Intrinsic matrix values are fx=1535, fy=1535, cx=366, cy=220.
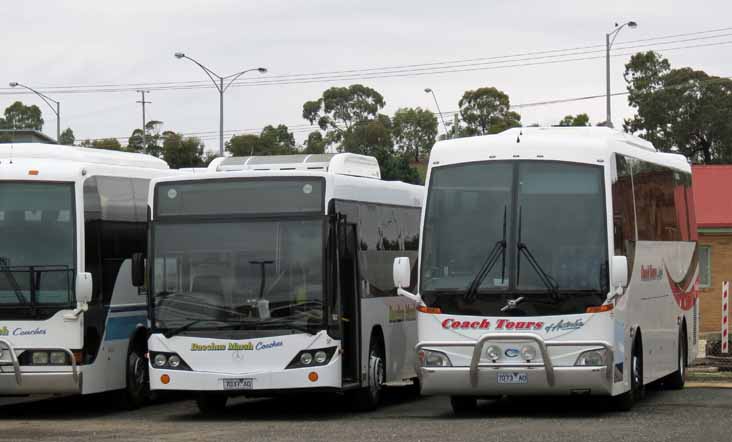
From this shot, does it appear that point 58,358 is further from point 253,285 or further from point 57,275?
point 253,285

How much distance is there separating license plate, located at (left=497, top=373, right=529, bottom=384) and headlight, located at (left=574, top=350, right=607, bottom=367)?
0.58 m

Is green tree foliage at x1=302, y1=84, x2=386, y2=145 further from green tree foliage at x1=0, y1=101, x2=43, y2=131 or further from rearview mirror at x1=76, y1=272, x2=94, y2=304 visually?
rearview mirror at x1=76, y1=272, x2=94, y2=304

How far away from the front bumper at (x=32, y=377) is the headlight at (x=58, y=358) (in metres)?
0.05

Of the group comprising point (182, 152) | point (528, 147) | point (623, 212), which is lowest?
point (623, 212)

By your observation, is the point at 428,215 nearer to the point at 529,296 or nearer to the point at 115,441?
the point at 529,296

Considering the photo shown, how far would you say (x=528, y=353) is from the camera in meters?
16.9

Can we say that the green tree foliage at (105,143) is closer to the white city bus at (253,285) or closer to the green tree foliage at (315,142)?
the green tree foliage at (315,142)

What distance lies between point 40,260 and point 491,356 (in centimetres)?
555

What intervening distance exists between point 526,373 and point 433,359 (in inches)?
42.9

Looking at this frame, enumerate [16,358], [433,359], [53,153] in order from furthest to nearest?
[53,153]
[16,358]
[433,359]

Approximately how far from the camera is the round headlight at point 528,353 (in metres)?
16.9

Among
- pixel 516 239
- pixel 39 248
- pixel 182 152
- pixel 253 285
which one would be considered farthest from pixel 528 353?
pixel 182 152

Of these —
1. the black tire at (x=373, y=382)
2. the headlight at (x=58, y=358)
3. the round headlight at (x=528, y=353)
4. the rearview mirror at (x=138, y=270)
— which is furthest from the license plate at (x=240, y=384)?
the round headlight at (x=528, y=353)

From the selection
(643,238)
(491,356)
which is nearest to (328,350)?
(491,356)
